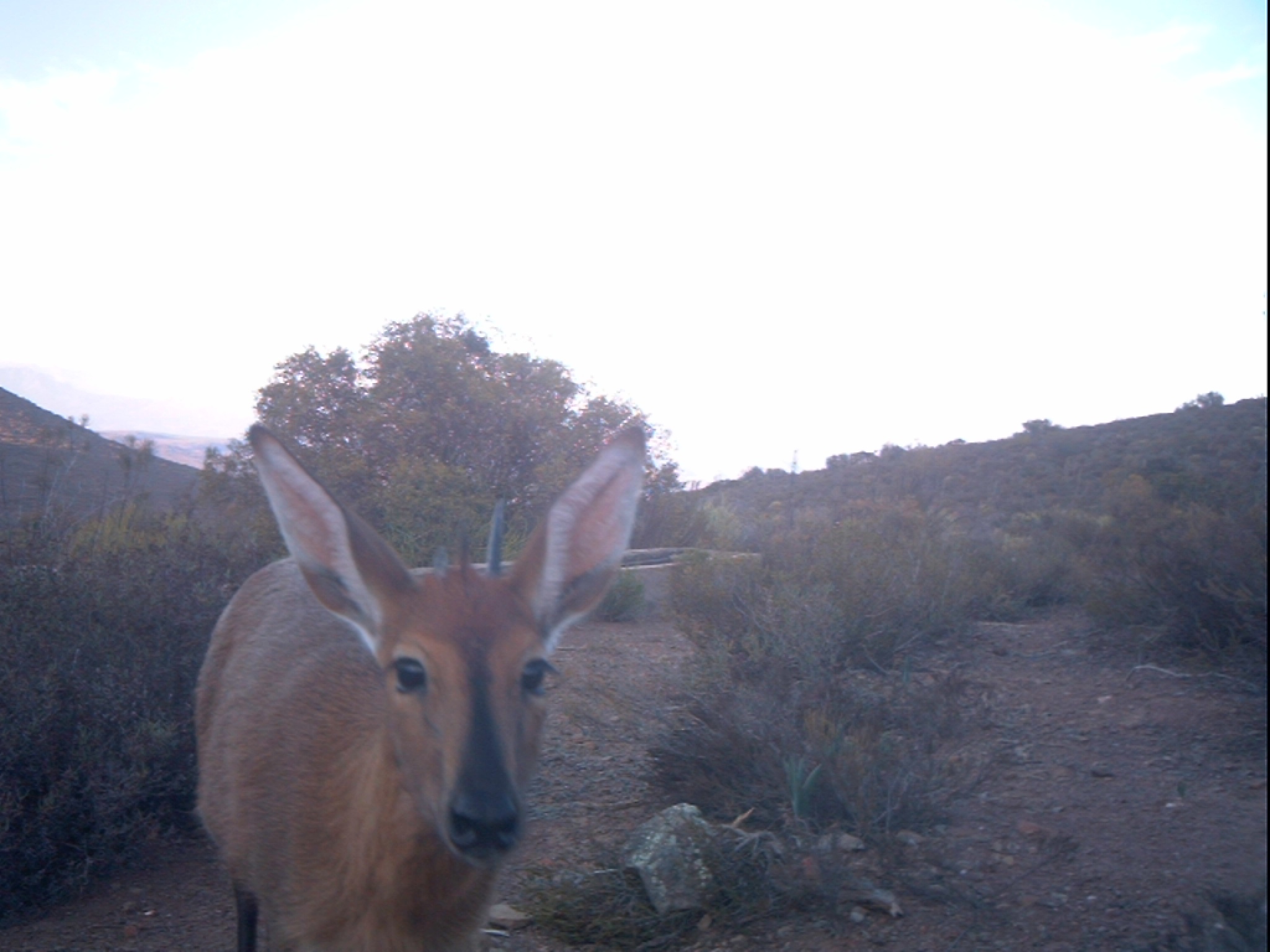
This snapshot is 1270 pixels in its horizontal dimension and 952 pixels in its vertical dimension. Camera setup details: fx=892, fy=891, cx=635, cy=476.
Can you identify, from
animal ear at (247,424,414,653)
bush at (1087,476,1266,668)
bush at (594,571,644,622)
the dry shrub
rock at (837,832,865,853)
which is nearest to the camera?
the dry shrub

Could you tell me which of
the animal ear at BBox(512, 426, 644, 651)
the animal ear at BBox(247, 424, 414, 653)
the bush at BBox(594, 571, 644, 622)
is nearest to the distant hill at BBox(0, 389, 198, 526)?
the bush at BBox(594, 571, 644, 622)

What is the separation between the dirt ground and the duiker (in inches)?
54.0

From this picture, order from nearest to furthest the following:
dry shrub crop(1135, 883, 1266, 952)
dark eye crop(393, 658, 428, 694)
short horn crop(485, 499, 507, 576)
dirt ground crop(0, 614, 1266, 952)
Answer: dry shrub crop(1135, 883, 1266, 952), dark eye crop(393, 658, 428, 694), short horn crop(485, 499, 507, 576), dirt ground crop(0, 614, 1266, 952)

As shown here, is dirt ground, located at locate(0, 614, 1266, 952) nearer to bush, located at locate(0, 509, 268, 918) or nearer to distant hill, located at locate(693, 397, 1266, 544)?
bush, located at locate(0, 509, 268, 918)

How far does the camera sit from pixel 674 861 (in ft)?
13.7

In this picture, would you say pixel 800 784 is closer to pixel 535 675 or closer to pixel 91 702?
pixel 535 675

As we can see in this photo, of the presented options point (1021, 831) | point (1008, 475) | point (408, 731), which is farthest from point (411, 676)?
point (1008, 475)

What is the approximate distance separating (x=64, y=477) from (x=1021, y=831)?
32.1 ft

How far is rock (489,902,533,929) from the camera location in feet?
14.5

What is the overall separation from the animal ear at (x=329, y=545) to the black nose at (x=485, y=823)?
756mm

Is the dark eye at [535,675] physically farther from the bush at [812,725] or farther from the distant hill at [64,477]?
the distant hill at [64,477]

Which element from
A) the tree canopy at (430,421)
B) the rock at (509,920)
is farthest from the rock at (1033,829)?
the tree canopy at (430,421)

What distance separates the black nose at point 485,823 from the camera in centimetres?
246

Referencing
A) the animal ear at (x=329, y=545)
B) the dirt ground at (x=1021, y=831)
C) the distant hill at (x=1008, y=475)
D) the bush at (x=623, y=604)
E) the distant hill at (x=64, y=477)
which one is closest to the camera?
the animal ear at (x=329, y=545)
